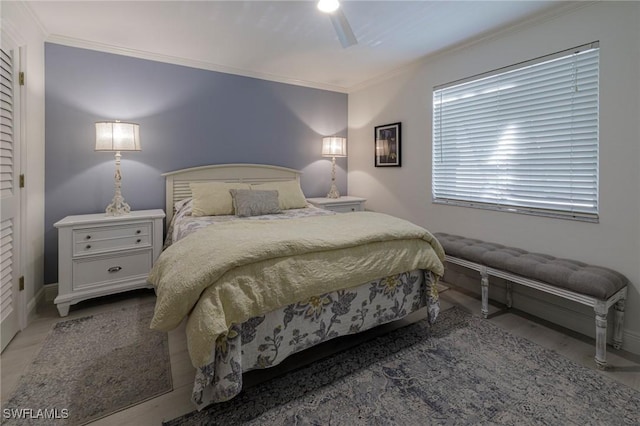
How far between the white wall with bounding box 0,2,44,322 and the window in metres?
3.63

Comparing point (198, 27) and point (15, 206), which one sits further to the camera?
point (198, 27)

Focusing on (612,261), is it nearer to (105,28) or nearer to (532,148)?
(532,148)

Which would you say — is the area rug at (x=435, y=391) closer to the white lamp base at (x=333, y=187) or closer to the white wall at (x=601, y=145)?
the white wall at (x=601, y=145)

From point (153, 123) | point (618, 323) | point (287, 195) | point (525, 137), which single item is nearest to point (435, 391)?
point (618, 323)

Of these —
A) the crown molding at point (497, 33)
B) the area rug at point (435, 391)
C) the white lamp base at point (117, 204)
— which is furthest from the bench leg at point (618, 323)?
the white lamp base at point (117, 204)

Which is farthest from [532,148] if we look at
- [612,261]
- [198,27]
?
[198,27]

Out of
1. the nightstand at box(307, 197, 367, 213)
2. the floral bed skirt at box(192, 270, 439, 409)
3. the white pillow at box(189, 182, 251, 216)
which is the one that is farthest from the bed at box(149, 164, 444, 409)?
the nightstand at box(307, 197, 367, 213)

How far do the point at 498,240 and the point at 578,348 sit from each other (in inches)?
39.6

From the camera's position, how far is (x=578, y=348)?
2.11m

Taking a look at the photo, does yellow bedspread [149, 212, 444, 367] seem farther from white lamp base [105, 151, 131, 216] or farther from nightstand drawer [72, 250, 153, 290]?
white lamp base [105, 151, 131, 216]

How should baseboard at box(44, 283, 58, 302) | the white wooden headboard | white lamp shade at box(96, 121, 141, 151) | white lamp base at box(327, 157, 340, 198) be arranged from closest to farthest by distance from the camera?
white lamp shade at box(96, 121, 141, 151)
baseboard at box(44, 283, 58, 302)
the white wooden headboard
white lamp base at box(327, 157, 340, 198)

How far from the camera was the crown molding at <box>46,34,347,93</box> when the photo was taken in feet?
9.27
